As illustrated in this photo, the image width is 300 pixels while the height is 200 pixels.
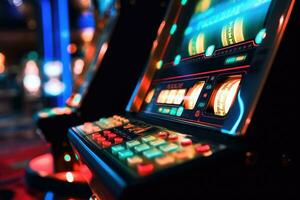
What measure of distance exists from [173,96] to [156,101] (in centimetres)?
11

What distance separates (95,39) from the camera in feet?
9.07

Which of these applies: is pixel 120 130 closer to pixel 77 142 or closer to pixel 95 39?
pixel 77 142

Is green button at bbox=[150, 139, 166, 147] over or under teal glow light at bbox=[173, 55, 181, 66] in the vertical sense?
under

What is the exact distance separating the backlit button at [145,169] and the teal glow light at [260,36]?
0.43 m

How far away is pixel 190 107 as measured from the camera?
1031 mm

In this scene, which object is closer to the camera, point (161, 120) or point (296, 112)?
point (296, 112)

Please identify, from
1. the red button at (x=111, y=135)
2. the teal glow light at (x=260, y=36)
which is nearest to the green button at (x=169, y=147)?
the red button at (x=111, y=135)

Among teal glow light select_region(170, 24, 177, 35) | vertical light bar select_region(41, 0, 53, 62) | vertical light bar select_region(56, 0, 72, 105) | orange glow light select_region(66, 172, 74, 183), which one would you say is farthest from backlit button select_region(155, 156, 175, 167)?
vertical light bar select_region(41, 0, 53, 62)

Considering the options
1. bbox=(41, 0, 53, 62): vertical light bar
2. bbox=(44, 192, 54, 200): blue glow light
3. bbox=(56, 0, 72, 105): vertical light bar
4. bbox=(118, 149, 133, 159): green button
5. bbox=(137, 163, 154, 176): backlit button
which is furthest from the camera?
bbox=(41, 0, 53, 62): vertical light bar

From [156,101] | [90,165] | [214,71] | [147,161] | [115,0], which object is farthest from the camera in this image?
[115,0]

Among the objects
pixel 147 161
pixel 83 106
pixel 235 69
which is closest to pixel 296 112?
pixel 235 69

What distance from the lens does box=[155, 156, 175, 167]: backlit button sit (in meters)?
0.65

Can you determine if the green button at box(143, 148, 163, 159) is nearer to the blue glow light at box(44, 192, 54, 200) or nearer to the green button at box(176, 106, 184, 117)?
the green button at box(176, 106, 184, 117)

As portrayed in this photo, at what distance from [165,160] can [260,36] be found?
0.43m
